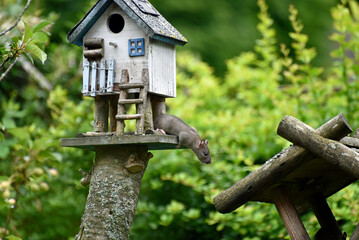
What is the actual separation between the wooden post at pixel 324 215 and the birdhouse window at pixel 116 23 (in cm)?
164

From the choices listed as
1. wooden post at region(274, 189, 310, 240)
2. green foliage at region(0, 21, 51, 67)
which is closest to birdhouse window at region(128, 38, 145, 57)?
green foliage at region(0, 21, 51, 67)

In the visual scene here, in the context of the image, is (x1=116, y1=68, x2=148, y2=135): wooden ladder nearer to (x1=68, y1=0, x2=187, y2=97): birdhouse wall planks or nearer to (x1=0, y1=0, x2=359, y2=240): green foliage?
(x1=68, y1=0, x2=187, y2=97): birdhouse wall planks

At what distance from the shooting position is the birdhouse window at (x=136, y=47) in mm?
3230

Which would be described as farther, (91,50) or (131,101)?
(91,50)

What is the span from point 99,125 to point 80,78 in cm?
319

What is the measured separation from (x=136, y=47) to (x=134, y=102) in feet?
1.15

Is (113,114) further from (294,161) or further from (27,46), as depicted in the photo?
(294,161)

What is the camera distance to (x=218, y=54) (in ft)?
41.0

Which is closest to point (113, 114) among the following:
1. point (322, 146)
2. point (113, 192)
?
point (113, 192)

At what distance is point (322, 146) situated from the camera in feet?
8.34

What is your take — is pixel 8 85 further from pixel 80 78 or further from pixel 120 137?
pixel 120 137

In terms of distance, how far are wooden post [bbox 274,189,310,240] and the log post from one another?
21.7 inches

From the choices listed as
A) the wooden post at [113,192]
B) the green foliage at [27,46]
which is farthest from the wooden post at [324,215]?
the green foliage at [27,46]

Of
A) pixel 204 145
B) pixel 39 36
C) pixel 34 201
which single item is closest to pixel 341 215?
pixel 204 145
